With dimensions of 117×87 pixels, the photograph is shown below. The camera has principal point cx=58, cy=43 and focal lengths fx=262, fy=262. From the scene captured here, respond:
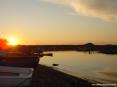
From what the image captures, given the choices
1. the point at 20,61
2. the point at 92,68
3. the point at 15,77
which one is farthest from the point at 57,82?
the point at 92,68

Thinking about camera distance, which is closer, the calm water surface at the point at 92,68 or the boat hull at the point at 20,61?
the boat hull at the point at 20,61

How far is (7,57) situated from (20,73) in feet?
12.4

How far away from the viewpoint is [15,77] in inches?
691

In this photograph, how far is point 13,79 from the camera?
17.4 meters

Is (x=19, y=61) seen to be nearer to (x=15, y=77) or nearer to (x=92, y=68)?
(x=15, y=77)

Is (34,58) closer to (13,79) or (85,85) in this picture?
(13,79)

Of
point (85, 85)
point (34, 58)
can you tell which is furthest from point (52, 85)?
point (34, 58)

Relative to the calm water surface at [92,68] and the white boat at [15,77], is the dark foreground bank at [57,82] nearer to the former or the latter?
the calm water surface at [92,68]

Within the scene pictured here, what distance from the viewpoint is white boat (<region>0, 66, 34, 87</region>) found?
17328mm

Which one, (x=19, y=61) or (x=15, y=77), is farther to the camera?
(x=19, y=61)

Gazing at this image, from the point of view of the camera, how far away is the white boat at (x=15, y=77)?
17.3m

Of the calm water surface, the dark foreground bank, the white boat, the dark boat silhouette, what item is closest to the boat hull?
the dark boat silhouette

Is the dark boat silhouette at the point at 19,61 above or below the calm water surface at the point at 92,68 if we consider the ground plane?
above

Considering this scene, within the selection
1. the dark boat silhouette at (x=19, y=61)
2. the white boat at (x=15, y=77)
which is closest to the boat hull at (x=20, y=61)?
the dark boat silhouette at (x=19, y=61)
